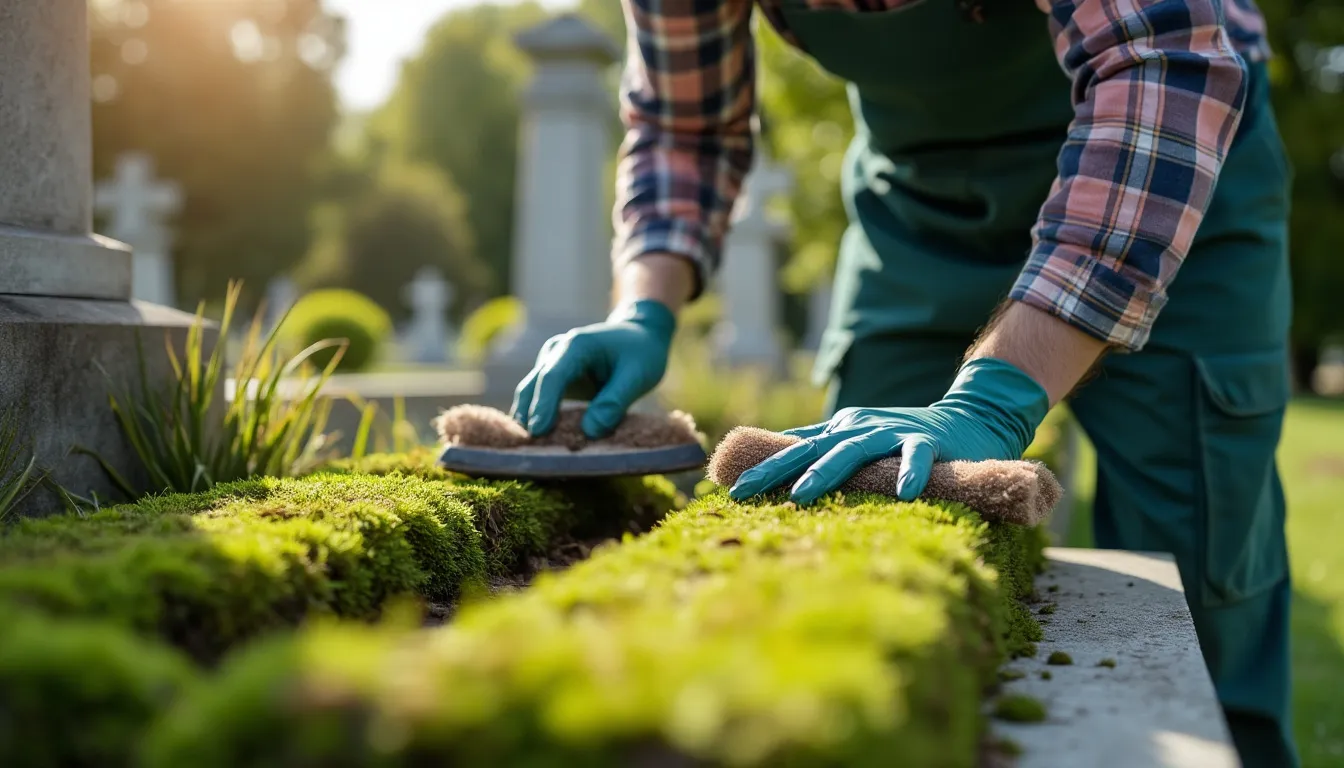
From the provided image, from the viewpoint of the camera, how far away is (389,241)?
26.7 meters

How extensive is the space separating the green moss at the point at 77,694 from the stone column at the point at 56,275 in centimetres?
117

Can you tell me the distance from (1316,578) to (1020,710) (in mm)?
5870

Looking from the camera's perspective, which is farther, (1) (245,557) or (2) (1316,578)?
(2) (1316,578)

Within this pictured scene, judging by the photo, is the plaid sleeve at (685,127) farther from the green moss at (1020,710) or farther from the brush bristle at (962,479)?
the green moss at (1020,710)

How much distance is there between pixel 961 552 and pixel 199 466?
5.08 feet

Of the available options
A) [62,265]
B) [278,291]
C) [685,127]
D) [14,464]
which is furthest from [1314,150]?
[278,291]

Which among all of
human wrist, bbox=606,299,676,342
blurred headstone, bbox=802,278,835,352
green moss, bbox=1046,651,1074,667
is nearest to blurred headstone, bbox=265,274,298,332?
blurred headstone, bbox=802,278,835,352

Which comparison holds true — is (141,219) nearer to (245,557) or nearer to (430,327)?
(430,327)

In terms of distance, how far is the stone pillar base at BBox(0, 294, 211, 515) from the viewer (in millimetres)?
1830

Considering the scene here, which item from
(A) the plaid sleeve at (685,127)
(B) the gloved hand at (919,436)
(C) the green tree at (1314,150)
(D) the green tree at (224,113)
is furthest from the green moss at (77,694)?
(D) the green tree at (224,113)

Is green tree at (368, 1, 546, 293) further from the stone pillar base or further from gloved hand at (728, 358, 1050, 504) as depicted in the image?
gloved hand at (728, 358, 1050, 504)

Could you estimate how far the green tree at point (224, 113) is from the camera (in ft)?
68.0

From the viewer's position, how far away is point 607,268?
28.9ft

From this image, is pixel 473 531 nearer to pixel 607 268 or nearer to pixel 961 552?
pixel 961 552
